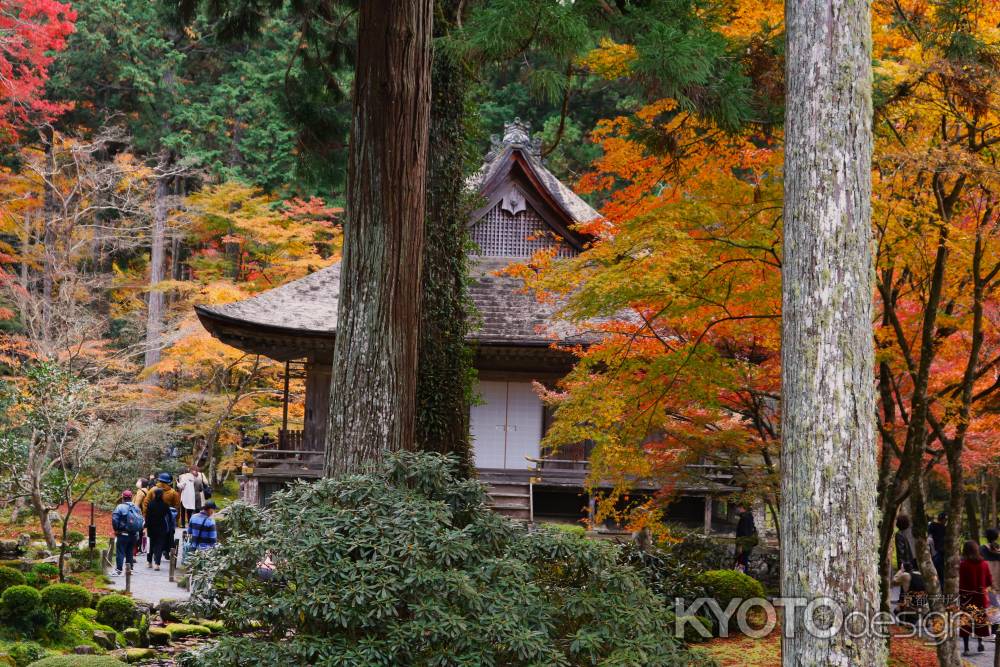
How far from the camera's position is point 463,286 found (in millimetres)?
9367

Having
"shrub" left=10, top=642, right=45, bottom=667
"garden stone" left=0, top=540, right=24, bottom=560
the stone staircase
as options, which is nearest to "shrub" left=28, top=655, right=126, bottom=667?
"shrub" left=10, top=642, right=45, bottom=667

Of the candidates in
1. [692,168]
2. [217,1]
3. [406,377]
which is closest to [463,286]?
[406,377]

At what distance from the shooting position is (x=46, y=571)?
39.9ft

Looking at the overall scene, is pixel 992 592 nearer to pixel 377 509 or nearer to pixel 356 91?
pixel 377 509

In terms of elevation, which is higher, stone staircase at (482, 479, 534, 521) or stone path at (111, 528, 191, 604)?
stone staircase at (482, 479, 534, 521)

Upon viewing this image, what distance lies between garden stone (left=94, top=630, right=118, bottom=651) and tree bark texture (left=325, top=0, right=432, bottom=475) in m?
4.29

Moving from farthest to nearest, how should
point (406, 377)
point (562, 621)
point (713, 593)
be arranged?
point (713, 593) → point (406, 377) → point (562, 621)

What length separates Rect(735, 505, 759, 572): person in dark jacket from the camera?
1364cm

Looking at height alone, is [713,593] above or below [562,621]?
below

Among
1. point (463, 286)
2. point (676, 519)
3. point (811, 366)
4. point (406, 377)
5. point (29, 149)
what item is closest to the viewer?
point (811, 366)

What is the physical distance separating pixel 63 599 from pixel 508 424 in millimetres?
10101

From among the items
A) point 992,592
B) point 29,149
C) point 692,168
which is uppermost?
point 29,149

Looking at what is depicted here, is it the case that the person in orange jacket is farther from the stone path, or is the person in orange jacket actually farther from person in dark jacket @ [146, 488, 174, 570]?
the stone path

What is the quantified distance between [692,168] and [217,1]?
524cm
